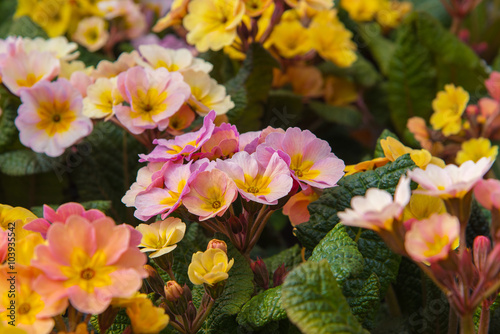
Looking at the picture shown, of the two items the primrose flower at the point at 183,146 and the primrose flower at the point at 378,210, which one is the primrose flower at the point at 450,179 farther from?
the primrose flower at the point at 183,146

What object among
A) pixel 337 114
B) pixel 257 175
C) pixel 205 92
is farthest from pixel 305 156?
pixel 337 114

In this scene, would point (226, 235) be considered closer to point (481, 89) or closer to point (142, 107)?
point (142, 107)

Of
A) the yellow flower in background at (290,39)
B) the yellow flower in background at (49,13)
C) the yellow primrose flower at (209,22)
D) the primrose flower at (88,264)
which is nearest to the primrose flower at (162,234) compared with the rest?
the primrose flower at (88,264)

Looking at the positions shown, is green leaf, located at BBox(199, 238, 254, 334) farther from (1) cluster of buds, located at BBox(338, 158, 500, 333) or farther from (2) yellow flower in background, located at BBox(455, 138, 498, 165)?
(2) yellow flower in background, located at BBox(455, 138, 498, 165)

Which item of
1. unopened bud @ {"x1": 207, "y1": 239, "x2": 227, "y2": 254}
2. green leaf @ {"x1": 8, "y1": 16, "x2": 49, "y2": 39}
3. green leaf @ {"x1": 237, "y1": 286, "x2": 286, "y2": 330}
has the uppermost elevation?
unopened bud @ {"x1": 207, "y1": 239, "x2": 227, "y2": 254}

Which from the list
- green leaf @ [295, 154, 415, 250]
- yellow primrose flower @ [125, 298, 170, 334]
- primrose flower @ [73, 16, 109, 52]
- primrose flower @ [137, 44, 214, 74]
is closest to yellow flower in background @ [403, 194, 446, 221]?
green leaf @ [295, 154, 415, 250]
